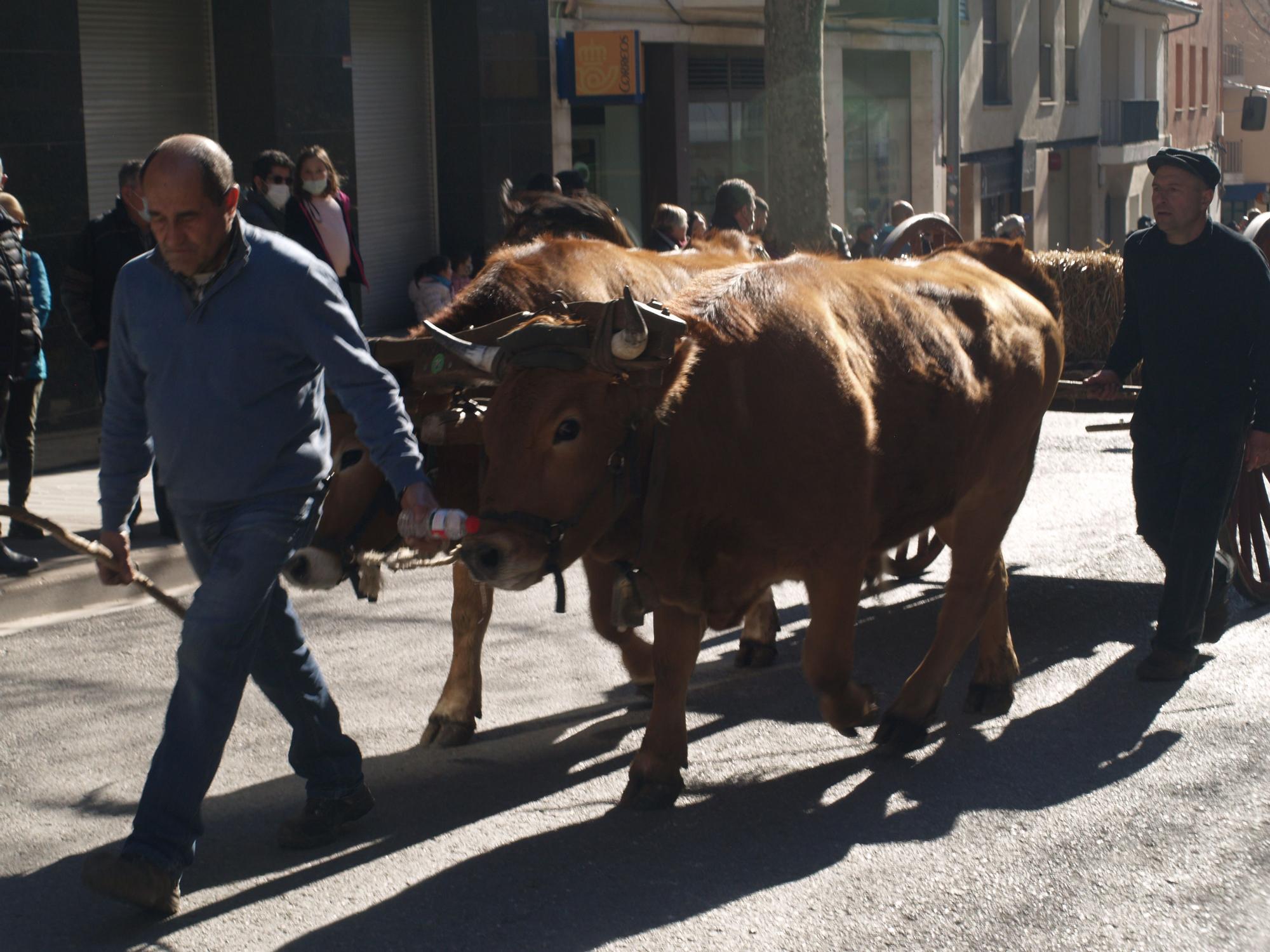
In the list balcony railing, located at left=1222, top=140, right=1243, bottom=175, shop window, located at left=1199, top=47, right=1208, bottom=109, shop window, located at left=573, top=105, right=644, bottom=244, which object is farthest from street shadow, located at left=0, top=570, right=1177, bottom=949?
balcony railing, located at left=1222, top=140, right=1243, bottom=175

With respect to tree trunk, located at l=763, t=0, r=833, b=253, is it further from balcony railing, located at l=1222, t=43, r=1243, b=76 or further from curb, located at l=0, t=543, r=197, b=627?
balcony railing, located at l=1222, t=43, r=1243, b=76

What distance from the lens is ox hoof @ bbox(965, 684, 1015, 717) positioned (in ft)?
20.3

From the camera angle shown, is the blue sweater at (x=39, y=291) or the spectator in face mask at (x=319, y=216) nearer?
the blue sweater at (x=39, y=291)

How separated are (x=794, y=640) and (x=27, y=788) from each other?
3346mm

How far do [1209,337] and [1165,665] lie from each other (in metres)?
1.28

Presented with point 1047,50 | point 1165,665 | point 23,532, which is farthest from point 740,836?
point 1047,50

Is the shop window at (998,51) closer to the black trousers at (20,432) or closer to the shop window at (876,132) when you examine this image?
the shop window at (876,132)

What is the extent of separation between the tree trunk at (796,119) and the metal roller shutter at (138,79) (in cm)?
556

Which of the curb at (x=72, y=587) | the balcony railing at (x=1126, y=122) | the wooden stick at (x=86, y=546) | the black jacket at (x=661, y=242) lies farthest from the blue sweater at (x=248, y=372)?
the balcony railing at (x=1126, y=122)

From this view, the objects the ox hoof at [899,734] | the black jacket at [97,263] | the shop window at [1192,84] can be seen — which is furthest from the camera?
the shop window at [1192,84]

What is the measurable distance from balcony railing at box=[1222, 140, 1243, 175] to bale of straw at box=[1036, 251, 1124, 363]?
51.0 metres

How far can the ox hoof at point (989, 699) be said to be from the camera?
6.18m

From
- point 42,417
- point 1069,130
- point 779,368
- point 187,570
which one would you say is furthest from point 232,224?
point 1069,130

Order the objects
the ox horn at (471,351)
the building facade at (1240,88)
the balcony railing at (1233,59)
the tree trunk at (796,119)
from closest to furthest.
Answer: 1. the ox horn at (471,351)
2. the tree trunk at (796,119)
3. the building facade at (1240,88)
4. the balcony railing at (1233,59)
